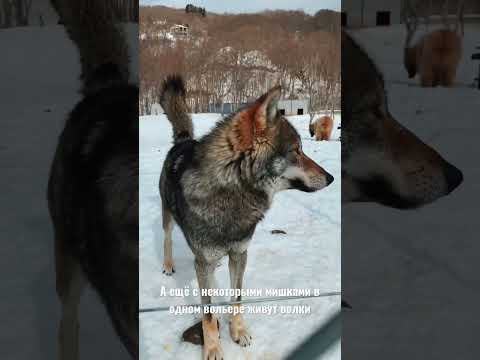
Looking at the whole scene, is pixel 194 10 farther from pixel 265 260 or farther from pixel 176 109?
pixel 265 260

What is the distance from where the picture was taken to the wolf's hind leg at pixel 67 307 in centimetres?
105

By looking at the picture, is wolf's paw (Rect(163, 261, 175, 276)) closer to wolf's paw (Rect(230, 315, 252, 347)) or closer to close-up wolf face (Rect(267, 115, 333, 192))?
wolf's paw (Rect(230, 315, 252, 347))

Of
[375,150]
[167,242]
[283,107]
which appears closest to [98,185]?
[167,242]

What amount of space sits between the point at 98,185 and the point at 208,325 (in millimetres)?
427

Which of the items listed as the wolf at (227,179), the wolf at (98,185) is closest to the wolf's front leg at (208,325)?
the wolf at (227,179)

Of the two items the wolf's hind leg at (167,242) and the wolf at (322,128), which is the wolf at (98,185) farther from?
the wolf at (322,128)

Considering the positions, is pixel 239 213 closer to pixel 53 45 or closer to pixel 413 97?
pixel 413 97

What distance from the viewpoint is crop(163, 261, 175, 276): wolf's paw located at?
101 cm

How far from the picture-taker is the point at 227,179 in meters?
0.96

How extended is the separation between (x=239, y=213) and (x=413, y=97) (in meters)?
0.71

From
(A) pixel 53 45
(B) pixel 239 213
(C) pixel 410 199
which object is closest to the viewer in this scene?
(B) pixel 239 213

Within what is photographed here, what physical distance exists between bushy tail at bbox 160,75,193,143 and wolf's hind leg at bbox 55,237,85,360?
16.5 inches

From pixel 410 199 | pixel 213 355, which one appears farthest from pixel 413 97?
pixel 213 355

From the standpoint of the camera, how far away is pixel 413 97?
1.28m
